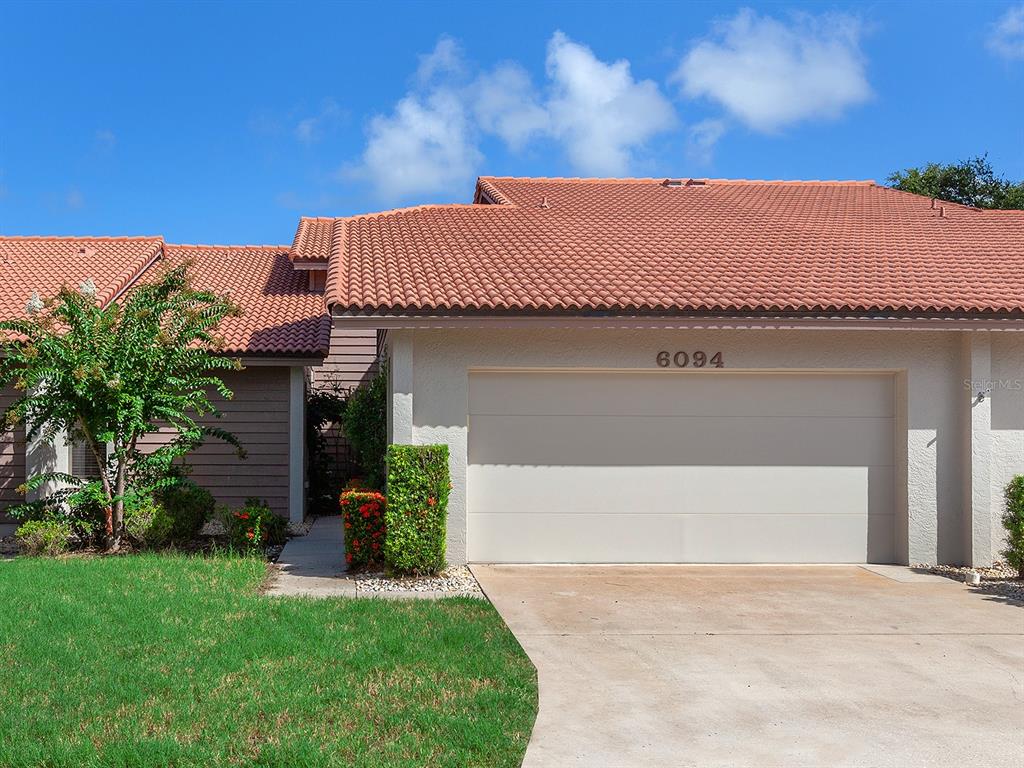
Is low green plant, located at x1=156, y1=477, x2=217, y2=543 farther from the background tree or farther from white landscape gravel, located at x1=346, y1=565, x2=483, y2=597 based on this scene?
the background tree

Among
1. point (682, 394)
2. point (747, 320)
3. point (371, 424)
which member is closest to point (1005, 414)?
point (747, 320)

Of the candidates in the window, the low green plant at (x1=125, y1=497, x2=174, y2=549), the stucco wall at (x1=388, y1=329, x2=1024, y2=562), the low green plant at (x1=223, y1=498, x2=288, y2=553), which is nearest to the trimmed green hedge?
the stucco wall at (x1=388, y1=329, x2=1024, y2=562)

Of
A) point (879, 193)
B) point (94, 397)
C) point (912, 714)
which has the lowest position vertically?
point (912, 714)

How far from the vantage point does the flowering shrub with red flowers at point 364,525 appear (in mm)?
10820

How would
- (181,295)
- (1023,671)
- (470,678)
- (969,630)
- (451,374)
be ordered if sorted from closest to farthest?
1. (470,678)
2. (1023,671)
3. (969,630)
4. (451,374)
5. (181,295)

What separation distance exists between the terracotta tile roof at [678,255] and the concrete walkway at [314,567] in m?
2.92

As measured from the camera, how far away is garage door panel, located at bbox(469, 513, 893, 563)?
11.7m

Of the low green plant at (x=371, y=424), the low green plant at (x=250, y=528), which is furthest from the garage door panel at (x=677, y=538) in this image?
the low green plant at (x=250, y=528)

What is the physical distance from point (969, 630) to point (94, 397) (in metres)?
9.74

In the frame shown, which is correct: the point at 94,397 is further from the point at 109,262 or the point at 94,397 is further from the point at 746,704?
the point at 746,704

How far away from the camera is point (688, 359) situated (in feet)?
38.2

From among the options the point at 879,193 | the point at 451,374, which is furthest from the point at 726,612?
the point at 879,193

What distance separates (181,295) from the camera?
1249 centimetres

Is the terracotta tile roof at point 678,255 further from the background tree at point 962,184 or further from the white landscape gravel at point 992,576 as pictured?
the background tree at point 962,184
